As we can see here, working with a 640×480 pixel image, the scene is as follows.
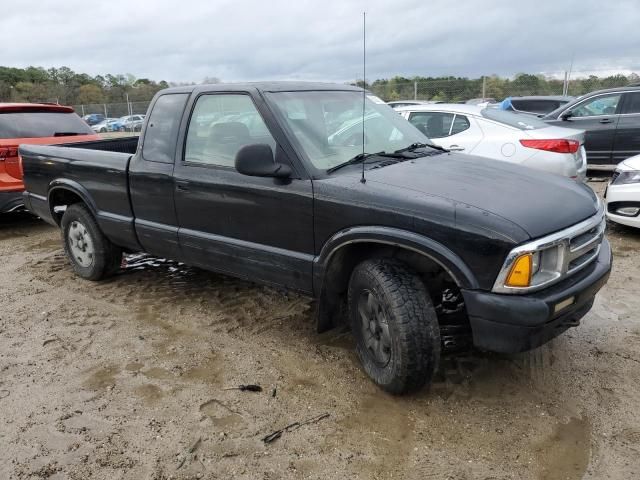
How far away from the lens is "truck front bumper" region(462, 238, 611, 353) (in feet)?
8.57

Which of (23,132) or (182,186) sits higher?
(23,132)

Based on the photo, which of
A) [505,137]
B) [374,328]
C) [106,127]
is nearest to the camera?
[374,328]

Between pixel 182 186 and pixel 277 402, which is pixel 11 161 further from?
pixel 277 402

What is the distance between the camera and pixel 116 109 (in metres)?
32.9

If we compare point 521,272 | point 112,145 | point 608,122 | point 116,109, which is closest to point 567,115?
point 608,122

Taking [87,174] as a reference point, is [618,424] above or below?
below

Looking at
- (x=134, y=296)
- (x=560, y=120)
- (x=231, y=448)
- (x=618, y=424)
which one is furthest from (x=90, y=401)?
(x=560, y=120)

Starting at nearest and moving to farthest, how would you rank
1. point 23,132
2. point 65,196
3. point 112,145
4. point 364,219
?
point 364,219, point 65,196, point 112,145, point 23,132

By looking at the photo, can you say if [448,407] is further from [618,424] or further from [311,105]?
[311,105]

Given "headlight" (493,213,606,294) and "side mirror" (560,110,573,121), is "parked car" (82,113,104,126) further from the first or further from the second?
"headlight" (493,213,606,294)

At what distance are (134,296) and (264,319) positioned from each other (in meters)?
1.39

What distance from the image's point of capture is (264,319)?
425 cm

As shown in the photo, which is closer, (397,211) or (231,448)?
(231,448)

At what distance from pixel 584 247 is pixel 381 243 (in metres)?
1.12
